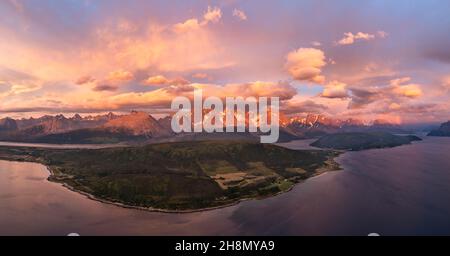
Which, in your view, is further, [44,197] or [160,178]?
[160,178]

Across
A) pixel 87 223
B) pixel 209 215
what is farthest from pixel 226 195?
pixel 87 223

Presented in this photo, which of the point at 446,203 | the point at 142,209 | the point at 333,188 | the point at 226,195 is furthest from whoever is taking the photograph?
the point at 333,188

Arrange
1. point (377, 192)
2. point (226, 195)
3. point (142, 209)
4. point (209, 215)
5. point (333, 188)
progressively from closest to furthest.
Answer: point (209, 215) < point (142, 209) < point (226, 195) < point (377, 192) < point (333, 188)

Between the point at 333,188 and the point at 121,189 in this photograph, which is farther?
the point at 333,188

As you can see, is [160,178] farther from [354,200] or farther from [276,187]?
[354,200]
